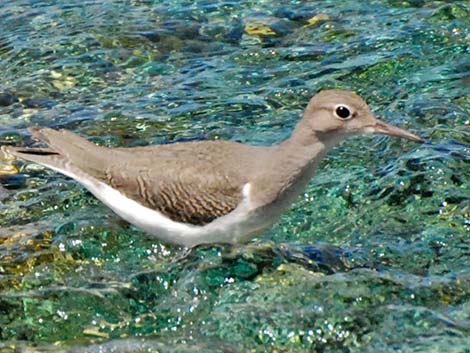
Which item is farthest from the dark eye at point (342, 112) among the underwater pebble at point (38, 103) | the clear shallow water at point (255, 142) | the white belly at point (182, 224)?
the underwater pebble at point (38, 103)

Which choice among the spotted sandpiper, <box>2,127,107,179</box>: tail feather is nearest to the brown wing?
the spotted sandpiper

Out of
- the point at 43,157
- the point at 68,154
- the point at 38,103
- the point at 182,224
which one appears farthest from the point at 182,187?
the point at 38,103

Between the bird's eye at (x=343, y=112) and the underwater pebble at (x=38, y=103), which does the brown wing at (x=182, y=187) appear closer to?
the bird's eye at (x=343, y=112)

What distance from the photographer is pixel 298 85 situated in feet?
41.1

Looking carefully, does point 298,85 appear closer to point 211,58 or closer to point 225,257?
point 211,58

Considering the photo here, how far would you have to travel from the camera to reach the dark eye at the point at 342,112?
9391mm

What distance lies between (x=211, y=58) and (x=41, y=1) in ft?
7.87

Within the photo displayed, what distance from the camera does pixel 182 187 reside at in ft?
30.7

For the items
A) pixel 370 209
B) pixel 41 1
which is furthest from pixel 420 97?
pixel 41 1

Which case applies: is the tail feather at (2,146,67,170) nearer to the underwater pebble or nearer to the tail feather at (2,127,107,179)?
the tail feather at (2,127,107,179)

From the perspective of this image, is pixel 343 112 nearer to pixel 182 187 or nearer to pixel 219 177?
pixel 219 177

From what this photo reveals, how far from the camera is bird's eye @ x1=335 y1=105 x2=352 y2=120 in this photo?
9.39 m

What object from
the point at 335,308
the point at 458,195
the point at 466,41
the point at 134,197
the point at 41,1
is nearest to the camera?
the point at 335,308

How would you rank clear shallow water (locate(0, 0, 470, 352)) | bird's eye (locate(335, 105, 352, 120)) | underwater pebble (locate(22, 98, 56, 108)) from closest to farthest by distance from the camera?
clear shallow water (locate(0, 0, 470, 352)) → bird's eye (locate(335, 105, 352, 120)) → underwater pebble (locate(22, 98, 56, 108))
